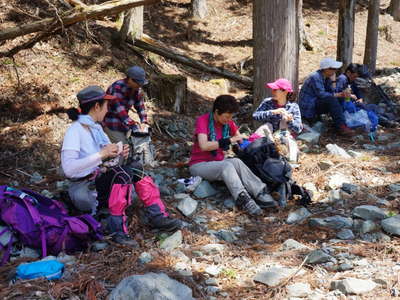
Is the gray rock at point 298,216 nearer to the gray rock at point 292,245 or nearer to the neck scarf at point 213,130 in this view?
the gray rock at point 292,245

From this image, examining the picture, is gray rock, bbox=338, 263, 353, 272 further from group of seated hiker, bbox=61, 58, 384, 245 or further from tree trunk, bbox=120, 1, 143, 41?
tree trunk, bbox=120, 1, 143, 41

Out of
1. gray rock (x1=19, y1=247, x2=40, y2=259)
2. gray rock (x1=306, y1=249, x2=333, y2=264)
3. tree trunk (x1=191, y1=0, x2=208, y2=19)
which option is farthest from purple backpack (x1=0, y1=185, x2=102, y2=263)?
tree trunk (x1=191, y1=0, x2=208, y2=19)

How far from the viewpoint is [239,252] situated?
4.35m

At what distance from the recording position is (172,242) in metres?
4.44

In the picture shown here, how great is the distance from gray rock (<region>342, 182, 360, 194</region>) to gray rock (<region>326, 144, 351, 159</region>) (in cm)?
123

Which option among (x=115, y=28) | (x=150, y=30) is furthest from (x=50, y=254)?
(x=150, y=30)

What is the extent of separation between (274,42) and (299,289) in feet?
15.4

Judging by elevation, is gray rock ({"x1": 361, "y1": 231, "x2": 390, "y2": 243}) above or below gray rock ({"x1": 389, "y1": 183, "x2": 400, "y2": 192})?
below

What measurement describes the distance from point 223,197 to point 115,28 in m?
6.51

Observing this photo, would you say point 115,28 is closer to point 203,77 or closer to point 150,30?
point 203,77

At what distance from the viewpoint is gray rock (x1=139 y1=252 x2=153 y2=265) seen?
4.05 m

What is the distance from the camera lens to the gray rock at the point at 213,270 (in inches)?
153

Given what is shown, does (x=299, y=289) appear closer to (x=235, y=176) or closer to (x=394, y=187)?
(x=235, y=176)

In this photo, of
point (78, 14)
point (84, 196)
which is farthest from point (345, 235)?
point (78, 14)
